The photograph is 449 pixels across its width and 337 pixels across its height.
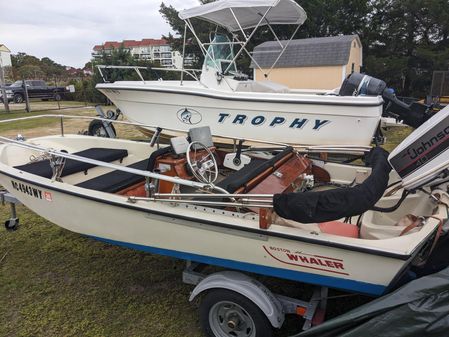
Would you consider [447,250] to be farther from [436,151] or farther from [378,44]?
[378,44]

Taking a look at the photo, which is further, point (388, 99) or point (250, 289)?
point (388, 99)

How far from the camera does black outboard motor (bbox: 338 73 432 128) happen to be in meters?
4.74

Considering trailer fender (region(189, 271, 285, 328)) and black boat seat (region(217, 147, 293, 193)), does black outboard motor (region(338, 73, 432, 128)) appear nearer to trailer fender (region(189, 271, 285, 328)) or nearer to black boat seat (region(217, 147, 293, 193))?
black boat seat (region(217, 147, 293, 193))

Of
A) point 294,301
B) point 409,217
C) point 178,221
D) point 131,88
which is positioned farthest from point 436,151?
point 131,88

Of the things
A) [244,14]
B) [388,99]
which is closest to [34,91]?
[244,14]

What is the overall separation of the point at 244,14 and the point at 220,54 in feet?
2.79

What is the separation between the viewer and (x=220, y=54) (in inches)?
251

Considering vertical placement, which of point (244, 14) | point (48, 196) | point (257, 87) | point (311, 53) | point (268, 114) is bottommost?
point (48, 196)

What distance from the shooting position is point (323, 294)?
2203 millimetres

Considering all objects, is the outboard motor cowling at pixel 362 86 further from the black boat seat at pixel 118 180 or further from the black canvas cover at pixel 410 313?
the black canvas cover at pixel 410 313

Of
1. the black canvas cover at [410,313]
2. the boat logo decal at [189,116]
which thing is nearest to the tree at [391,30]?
the boat logo decal at [189,116]

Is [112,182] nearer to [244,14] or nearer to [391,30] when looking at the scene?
[244,14]

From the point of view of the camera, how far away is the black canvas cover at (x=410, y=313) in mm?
1623

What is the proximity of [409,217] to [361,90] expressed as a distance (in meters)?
3.08
